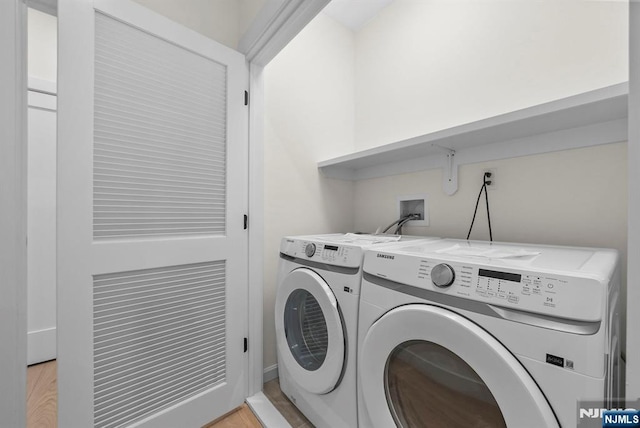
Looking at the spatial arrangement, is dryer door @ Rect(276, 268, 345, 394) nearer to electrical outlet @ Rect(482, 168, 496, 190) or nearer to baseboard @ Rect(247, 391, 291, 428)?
baseboard @ Rect(247, 391, 291, 428)

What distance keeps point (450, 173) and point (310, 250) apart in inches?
35.3

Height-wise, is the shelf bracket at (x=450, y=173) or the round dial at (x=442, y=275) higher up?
the shelf bracket at (x=450, y=173)

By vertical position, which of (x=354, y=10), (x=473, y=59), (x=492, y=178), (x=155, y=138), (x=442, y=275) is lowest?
(x=442, y=275)

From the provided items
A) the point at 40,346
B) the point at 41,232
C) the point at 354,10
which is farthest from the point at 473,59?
the point at 40,346

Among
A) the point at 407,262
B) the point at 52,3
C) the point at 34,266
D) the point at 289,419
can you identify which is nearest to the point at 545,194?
the point at 407,262

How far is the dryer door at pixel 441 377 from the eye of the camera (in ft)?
1.82

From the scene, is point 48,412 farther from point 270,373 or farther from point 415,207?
point 415,207

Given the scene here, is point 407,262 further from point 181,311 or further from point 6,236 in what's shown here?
point 6,236

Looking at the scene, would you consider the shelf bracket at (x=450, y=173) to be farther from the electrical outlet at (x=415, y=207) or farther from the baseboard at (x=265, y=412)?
the baseboard at (x=265, y=412)

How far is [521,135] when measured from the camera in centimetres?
116

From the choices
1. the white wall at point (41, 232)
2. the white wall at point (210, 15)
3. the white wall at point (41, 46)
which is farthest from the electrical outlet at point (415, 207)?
the white wall at point (41, 46)

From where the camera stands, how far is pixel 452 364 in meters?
0.71

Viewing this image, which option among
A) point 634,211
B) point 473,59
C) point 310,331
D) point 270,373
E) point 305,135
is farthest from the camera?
point 305,135

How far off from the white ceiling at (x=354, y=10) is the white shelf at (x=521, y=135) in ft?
3.80
